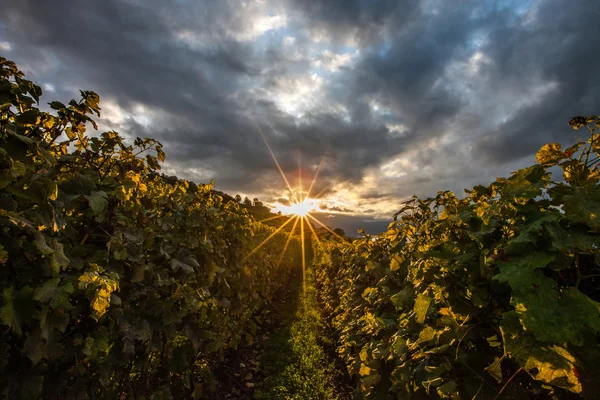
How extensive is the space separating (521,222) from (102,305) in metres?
2.48

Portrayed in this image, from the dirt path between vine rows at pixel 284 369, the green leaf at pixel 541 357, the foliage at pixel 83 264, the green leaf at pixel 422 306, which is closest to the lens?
the green leaf at pixel 541 357

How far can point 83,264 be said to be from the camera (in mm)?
2230

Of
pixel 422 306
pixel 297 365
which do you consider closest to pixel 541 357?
pixel 422 306

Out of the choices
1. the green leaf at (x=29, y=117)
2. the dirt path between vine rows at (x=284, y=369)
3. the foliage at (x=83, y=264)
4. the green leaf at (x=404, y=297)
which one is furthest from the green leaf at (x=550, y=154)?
the dirt path between vine rows at (x=284, y=369)

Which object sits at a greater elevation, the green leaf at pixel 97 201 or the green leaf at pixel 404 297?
the green leaf at pixel 97 201

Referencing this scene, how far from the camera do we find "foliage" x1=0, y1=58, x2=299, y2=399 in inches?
68.6

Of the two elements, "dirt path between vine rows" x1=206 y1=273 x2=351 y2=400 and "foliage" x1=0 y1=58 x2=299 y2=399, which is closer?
"foliage" x1=0 y1=58 x2=299 y2=399

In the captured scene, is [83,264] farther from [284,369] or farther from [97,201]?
[284,369]

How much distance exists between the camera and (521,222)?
65.0 inches

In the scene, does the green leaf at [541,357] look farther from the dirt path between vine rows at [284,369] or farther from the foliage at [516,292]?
the dirt path between vine rows at [284,369]

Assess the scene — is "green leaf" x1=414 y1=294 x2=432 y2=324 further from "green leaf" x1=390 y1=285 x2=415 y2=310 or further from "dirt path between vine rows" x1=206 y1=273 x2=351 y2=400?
"dirt path between vine rows" x1=206 y1=273 x2=351 y2=400

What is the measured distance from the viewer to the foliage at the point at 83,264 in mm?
1742

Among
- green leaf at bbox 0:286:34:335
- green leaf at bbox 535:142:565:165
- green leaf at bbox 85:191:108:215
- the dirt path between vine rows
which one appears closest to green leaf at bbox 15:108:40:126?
green leaf at bbox 85:191:108:215

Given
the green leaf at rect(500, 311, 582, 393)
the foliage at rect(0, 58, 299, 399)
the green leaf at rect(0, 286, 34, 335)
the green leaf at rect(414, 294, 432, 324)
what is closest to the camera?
the green leaf at rect(500, 311, 582, 393)
